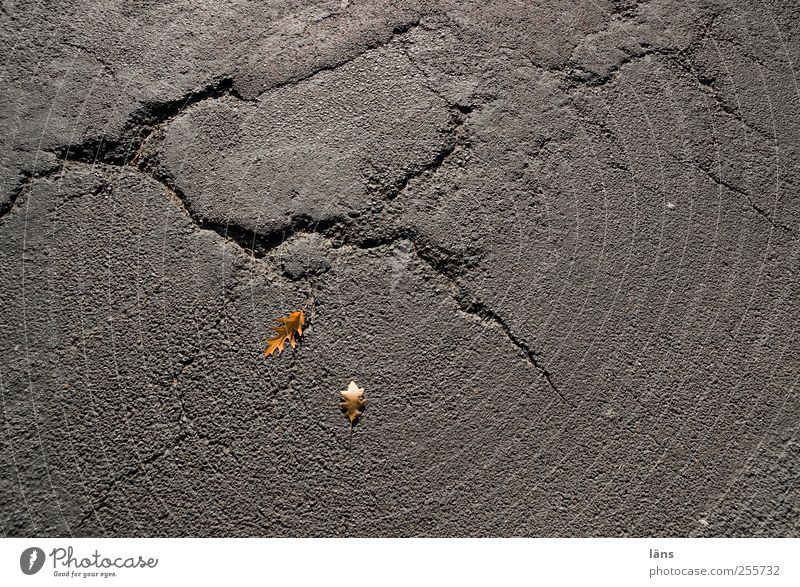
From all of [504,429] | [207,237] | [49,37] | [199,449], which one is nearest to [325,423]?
[199,449]

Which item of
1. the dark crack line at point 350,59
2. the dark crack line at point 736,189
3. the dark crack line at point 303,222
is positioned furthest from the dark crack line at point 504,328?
the dark crack line at point 350,59

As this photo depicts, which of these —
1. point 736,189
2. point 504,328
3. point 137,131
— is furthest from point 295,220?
point 736,189

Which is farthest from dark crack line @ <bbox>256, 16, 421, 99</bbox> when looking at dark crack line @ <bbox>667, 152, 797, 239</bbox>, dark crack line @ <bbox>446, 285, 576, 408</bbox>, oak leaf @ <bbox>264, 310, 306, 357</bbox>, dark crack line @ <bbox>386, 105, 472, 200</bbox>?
dark crack line @ <bbox>667, 152, 797, 239</bbox>
